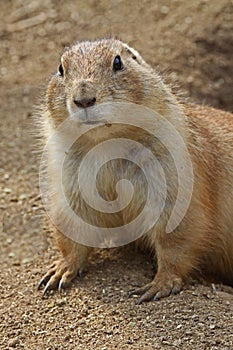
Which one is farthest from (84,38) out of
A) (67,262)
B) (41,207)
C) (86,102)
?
(86,102)

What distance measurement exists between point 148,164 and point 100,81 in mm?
717

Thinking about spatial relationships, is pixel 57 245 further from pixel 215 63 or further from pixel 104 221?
pixel 215 63

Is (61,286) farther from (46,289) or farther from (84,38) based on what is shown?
(84,38)

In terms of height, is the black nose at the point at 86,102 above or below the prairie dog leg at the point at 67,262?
above

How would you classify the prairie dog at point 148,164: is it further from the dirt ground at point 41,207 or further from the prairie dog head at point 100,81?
the dirt ground at point 41,207

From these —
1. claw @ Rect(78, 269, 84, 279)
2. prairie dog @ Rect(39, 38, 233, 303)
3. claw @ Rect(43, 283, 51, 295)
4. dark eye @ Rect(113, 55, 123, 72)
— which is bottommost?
claw @ Rect(43, 283, 51, 295)

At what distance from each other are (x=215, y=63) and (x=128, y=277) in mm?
3243

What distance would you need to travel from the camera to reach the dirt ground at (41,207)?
4.81 m

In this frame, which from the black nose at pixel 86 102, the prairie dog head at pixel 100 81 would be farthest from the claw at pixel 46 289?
the black nose at pixel 86 102

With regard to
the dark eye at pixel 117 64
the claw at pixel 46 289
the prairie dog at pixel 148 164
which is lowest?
the claw at pixel 46 289

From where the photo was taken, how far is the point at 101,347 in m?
4.64

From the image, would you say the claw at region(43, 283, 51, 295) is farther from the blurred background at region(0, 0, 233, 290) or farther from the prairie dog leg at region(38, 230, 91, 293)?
the blurred background at region(0, 0, 233, 290)

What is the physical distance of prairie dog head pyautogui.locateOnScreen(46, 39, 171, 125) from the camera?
4.67m

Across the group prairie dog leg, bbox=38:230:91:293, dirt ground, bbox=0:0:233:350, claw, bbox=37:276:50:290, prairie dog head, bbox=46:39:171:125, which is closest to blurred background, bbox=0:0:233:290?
dirt ground, bbox=0:0:233:350
